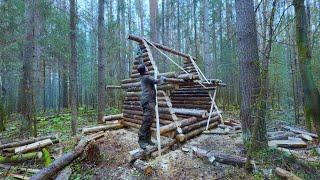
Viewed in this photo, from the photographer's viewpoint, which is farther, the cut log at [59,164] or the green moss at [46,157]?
the green moss at [46,157]

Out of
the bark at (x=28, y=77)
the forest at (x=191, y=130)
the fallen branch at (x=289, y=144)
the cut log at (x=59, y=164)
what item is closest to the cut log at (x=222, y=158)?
the forest at (x=191, y=130)

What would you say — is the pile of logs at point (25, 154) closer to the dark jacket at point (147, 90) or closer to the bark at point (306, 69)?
the dark jacket at point (147, 90)

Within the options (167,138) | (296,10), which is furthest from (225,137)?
(296,10)

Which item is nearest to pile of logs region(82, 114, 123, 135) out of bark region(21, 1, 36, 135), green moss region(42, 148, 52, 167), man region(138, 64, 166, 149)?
green moss region(42, 148, 52, 167)

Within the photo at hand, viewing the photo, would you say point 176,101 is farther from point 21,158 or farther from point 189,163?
point 21,158

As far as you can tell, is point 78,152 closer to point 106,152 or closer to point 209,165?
point 106,152

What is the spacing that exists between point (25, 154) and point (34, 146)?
387 mm

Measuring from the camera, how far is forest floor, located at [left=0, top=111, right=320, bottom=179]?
521 cm

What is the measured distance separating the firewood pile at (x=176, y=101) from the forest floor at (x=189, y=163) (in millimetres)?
502

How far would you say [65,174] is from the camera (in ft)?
20.3

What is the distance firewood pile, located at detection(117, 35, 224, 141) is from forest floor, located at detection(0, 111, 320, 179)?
502 millimetres

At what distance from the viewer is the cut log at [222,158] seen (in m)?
5.58

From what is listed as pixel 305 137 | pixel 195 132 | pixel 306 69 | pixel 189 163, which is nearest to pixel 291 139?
pixel 305 137

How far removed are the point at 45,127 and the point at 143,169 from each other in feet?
30.0
